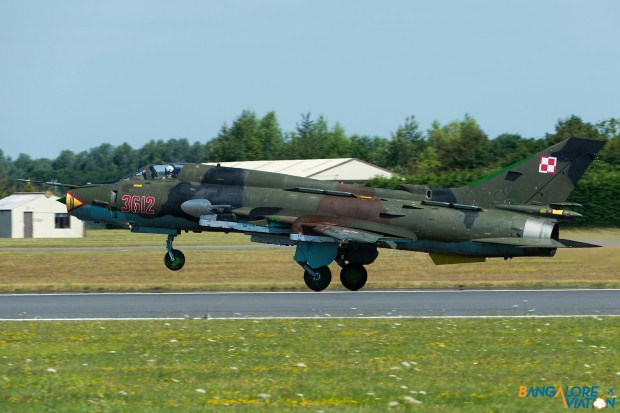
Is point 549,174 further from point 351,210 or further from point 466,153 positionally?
point 466,153

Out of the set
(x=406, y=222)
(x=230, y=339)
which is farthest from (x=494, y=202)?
(x=230, y=339)

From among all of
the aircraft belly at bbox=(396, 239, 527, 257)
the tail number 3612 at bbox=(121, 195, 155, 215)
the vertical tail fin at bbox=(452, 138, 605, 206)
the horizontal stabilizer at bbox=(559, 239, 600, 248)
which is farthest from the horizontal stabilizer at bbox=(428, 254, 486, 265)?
the tail number 3612 at bbox=(121, 195, 155, 215)

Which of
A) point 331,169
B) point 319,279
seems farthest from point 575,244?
point 331,169

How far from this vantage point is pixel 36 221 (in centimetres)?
6312

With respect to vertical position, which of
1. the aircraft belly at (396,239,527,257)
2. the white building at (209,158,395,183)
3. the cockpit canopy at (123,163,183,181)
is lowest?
the aircraft belly at (396,239,527,257)

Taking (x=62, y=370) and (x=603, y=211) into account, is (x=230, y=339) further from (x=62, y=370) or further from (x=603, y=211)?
(x=603, y=211)

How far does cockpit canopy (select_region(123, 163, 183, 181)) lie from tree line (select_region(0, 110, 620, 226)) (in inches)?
47.5

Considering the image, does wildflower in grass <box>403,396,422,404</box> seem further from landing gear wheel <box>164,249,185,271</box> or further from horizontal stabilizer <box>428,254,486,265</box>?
landing gear wheel <box>164,249,185,271</box>

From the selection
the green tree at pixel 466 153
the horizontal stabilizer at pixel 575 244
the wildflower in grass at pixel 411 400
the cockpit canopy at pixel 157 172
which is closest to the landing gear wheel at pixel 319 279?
the cockpit canopy at pixel 157 172

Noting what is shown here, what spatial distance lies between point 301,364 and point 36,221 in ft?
177

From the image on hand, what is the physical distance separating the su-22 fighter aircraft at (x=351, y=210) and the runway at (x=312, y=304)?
4.17ft

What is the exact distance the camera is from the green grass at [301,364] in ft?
33.6

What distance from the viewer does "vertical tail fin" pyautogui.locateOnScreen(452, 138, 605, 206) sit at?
2339 cm

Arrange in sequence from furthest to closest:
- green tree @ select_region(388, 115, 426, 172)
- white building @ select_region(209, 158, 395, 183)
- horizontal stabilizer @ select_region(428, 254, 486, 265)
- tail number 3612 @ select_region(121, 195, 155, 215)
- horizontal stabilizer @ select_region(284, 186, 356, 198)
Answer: green tree @ select_region(388, 115, 426, 172), white building @ select_region(209, 158, 395, 183), tail number 3612 @ select_region(121, 195, 155, 215), horizontal stabilizer @ select_region(284, 186, 356, 198), horizontal stabilizer @ select_region(428, 254, 486, 265)
